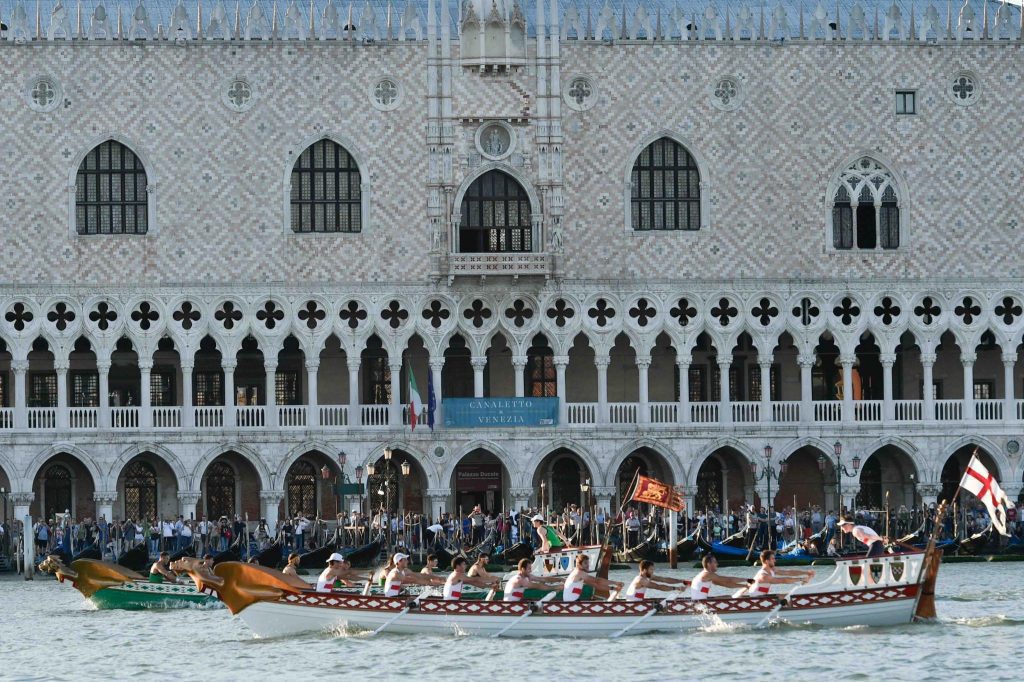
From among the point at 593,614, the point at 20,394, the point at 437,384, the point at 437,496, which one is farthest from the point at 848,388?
the point at 593,614

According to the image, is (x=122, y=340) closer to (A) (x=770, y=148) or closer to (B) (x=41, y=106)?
(B) (x=41, y=106)

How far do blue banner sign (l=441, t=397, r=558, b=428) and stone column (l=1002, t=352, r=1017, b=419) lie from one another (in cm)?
947

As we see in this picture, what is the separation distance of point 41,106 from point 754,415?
1604cm

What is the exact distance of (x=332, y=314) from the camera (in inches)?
2319

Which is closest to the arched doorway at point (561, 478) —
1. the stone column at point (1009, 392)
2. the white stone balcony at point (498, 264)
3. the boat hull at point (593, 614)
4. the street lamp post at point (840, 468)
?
the white stone balcony at point (498, 264)

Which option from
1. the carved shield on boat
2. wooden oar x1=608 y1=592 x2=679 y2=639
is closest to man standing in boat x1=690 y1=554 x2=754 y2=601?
wooden oar x1=608 y1=592 x2=679 y2=639

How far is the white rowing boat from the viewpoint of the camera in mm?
39812

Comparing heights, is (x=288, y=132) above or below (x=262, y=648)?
above

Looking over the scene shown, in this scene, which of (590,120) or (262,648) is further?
(590,120)

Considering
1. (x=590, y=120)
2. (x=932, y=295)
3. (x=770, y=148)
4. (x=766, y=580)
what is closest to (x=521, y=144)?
(x=590, y=120)

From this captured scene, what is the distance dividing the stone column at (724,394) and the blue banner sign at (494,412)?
3.54 m

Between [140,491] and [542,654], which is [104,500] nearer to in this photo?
[140,491]

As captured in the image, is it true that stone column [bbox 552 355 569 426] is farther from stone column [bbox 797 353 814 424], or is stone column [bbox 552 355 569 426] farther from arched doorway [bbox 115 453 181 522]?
arched doorway [bbox 115 453 181 522]

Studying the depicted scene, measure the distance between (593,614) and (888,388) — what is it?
21.1 m
